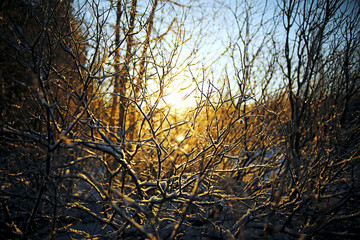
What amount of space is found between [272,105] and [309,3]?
1.99 m

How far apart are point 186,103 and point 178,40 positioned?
0.80 m

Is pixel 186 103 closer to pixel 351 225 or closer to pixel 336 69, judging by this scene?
pixel 351 225

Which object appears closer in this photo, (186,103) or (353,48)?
(186,103)

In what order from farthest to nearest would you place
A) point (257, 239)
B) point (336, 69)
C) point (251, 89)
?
point (251, 89), point (336, 69), point (257, 239)

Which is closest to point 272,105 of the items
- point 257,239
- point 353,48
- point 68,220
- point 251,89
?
point 251,89

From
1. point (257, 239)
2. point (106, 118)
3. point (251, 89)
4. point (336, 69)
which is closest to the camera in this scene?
point (257, 239)

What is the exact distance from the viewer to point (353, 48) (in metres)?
2.95

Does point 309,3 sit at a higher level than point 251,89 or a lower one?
higher

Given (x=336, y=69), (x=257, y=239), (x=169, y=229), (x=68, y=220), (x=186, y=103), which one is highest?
(x=336, y=69)

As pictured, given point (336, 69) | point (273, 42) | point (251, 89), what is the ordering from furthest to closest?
point (251, 89) < point (273, 42) < point (336, 69)

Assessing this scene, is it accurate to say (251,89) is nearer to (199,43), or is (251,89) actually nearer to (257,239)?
(199,43)

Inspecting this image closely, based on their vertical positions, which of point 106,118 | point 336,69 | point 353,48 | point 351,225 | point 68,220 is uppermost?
point 353,48

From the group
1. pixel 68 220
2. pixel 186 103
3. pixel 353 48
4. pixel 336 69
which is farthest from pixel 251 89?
pixel 68 220

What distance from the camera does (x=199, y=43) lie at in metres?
2.68
